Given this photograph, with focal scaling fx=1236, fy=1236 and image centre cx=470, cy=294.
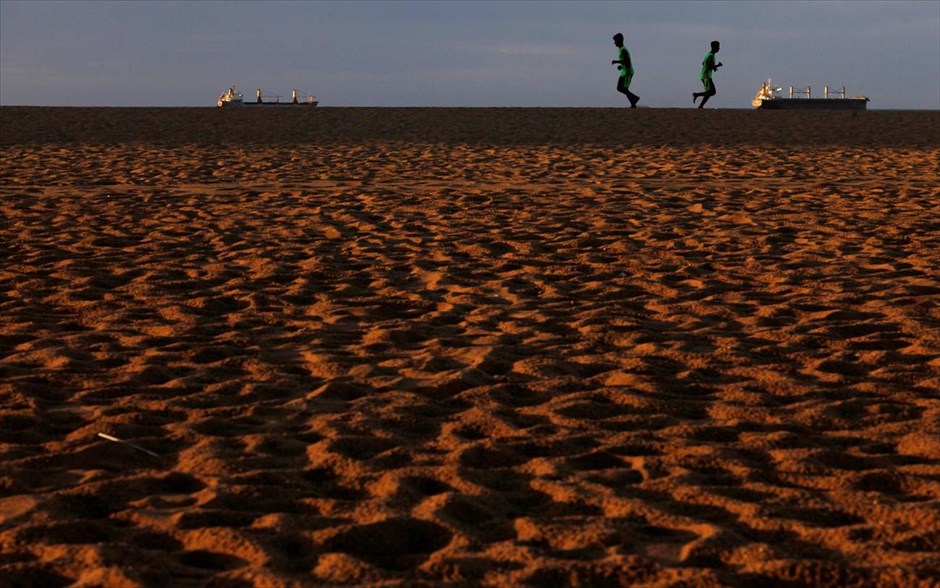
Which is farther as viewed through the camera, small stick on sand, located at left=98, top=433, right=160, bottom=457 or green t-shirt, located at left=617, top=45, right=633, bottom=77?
green t-shirt, located at left=617, top=45, right=633, bottom=77

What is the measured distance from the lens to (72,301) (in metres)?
6.84

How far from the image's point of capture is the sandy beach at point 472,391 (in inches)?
134

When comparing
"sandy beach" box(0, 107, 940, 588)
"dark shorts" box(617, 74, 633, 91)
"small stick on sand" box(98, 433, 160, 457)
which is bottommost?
Result: "small stick on sand" box(98, 433, 160, 457)

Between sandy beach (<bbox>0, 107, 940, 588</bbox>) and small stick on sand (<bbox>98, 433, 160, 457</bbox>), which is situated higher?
sandy beach (<bbox>0, 107, 940, 588</bbox>)

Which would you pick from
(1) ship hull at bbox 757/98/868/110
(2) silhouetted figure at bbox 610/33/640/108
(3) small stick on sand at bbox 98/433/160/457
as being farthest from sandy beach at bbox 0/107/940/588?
(1) ship hull at bbox 757/98/868/110

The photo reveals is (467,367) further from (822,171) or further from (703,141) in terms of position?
(703,141)

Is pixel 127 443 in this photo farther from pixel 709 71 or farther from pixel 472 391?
pixel 709 71

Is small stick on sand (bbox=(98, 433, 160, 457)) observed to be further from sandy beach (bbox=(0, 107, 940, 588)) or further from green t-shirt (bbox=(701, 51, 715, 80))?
green t-shirt (bbox=(701, 51, 715, 80))

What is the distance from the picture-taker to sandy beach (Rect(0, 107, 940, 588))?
134 inches

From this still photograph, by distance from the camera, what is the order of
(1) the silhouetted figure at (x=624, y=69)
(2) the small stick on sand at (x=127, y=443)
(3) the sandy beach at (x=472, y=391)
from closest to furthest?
(3) the sandy beach at (x=472, y=391) → (2) the small stick on sand at (x=127, y=443) → (1) the silhouetted figure at (x=624, y=69)

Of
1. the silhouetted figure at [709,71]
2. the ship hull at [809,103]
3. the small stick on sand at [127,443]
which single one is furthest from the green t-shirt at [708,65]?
the small stick on sand at [127,443]

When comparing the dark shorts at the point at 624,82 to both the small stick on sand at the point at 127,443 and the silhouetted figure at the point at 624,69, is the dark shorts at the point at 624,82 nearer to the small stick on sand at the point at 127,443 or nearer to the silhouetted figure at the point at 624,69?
the silhouetted figure at the point at 624,69

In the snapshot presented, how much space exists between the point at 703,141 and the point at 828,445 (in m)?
15.1

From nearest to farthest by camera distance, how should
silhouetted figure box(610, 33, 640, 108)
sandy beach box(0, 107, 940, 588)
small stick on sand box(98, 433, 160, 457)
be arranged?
sandy beach box(0, 107, 940, 588) → small stick on sand box(98, 433, 160, 457) → silhouetted figure box(610, 33, 640, 108)
